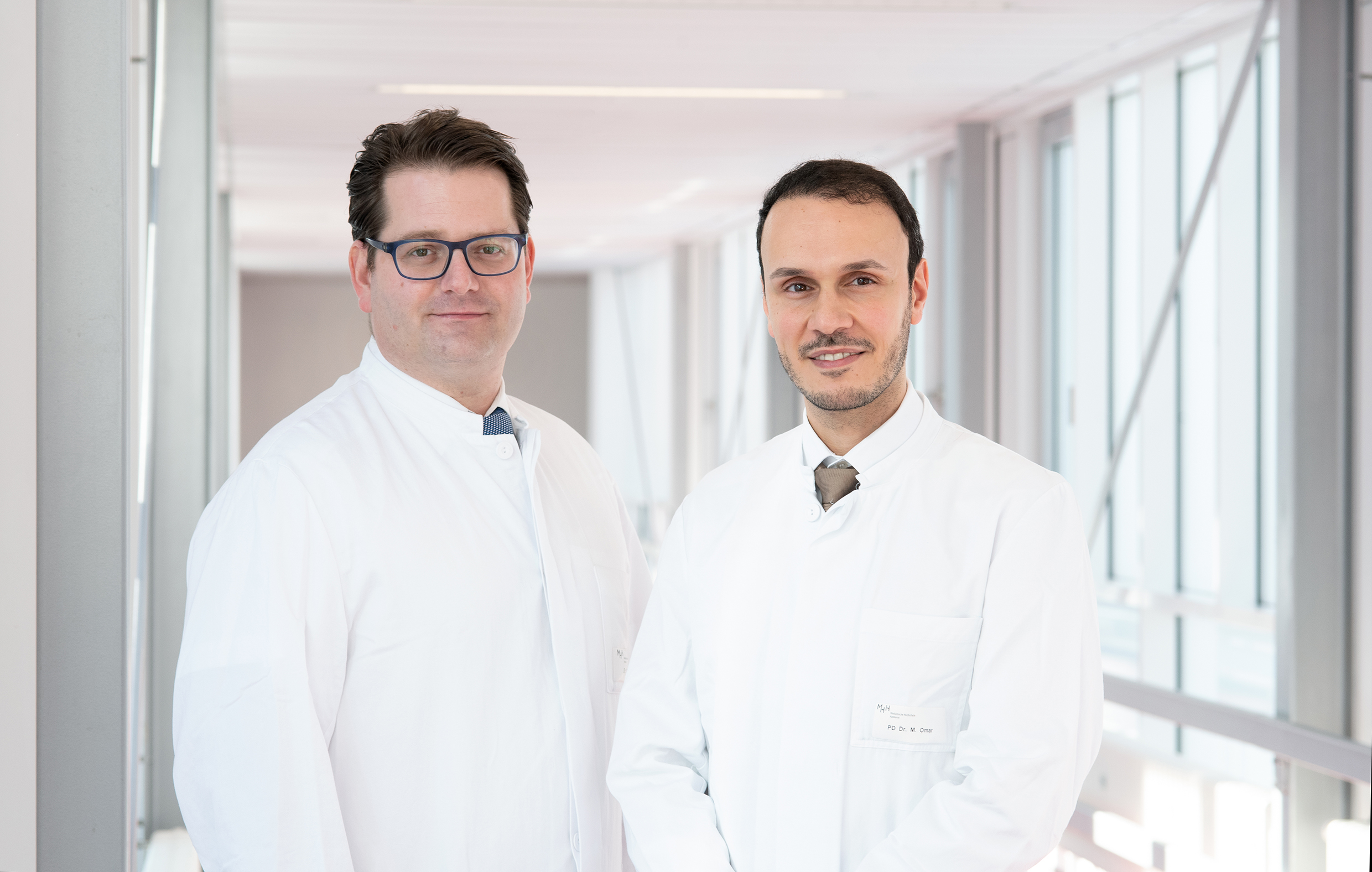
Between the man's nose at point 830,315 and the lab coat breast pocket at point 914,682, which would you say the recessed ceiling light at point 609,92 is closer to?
the man's nose at point 830,315

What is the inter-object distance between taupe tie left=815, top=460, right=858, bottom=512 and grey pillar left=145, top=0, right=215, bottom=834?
2.39 m

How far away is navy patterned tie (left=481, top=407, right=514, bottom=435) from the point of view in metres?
2.03

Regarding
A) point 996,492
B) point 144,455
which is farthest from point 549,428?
point 144,455

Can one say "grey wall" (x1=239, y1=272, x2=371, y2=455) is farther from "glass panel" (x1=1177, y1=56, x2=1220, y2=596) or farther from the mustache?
the mustache

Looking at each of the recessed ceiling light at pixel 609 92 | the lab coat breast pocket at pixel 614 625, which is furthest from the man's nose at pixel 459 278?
the recessed ceiling light at pixel 609 92

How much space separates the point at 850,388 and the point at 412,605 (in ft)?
2.30

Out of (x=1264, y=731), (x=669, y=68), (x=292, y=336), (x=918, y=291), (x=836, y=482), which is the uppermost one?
(x=669, y=68)

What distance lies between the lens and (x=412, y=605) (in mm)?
1848

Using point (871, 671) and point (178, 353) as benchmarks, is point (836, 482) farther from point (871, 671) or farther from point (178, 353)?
point (178, 353)

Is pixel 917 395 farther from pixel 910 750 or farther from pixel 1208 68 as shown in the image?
pixel 1208 68

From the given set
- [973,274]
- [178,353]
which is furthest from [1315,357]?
[178,353]

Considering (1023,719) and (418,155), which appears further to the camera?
(418,155)

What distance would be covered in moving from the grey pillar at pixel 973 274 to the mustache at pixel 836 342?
15.5 ft

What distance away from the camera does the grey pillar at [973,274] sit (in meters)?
6.34
